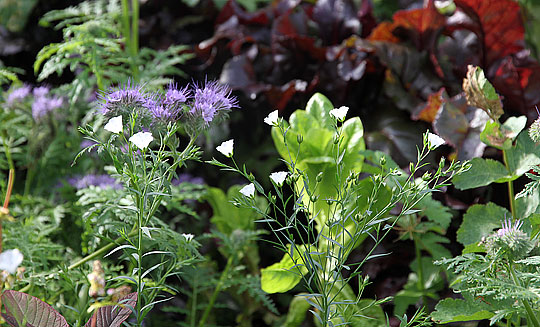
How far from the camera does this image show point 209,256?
144cm

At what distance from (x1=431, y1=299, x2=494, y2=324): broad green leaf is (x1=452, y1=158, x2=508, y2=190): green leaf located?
0.21 metres

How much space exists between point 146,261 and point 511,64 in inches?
36.2

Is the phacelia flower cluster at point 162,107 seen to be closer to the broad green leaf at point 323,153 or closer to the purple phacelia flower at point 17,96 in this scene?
the broad green leaf at point 323,153

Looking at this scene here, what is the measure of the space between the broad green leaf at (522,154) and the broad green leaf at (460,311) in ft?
0.78

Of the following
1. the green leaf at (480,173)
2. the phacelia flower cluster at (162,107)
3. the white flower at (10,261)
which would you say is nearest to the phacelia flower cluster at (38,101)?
the phacelia flower cluster at (162,107)

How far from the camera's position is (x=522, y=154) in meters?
1.00

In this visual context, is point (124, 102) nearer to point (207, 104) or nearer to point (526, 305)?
point (207, 104)

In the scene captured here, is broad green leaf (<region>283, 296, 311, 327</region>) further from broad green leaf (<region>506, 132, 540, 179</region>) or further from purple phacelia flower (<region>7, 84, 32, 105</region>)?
purple phacelia flower (<region>7, 84, 32, 105</region>)

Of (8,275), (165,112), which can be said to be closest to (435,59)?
(165,112)

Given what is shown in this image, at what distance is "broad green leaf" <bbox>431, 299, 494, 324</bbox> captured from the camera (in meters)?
0.85

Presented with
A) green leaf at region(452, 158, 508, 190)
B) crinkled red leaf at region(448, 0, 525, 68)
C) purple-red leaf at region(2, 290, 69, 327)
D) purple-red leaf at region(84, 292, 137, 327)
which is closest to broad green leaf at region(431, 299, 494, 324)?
green leaf at region(452, 158, 508, 190)

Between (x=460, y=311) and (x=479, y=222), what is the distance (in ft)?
0.62

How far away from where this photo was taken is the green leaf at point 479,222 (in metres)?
0.97

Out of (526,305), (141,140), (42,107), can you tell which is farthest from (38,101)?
(526,305)
